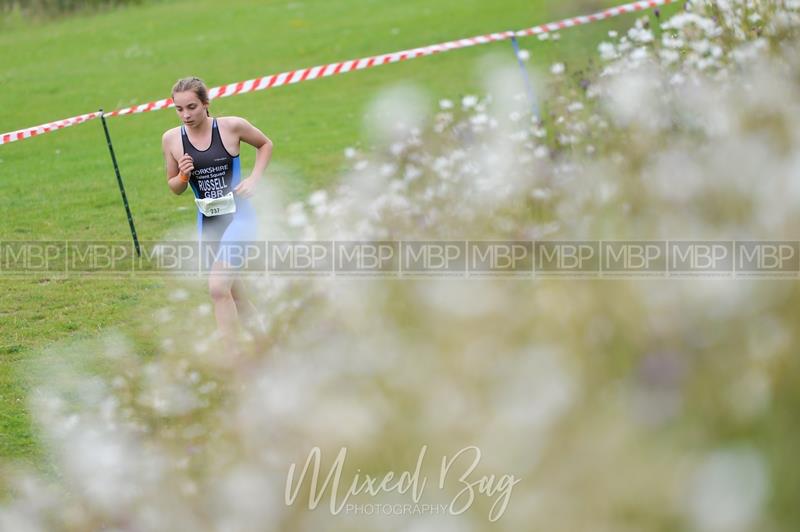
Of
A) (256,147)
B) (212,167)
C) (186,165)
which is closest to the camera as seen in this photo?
(186,165)

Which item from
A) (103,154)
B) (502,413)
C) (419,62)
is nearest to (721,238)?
(502,413)

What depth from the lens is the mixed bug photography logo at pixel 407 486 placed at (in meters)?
3.03

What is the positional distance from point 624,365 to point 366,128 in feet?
45.5

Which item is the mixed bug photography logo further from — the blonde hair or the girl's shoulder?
the girl's shoulder

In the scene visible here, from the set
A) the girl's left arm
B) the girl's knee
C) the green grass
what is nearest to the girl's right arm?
the girl's left arm

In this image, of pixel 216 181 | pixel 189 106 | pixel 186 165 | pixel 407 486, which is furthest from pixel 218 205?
pixel 407 486

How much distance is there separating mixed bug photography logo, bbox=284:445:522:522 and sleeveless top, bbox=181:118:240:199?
4423 mm

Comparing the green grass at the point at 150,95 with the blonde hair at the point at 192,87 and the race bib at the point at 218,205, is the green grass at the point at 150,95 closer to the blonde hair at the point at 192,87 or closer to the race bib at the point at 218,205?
the race bib at the point at 218,205

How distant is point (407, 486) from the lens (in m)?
3.21

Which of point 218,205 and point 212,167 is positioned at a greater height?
point 212,167

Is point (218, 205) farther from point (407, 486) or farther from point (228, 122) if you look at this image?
point (407, 486)

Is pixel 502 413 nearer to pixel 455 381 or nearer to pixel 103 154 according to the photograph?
pixel 455 381

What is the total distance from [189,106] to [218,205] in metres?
0.66

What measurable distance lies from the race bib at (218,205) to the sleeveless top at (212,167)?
0.05 m
